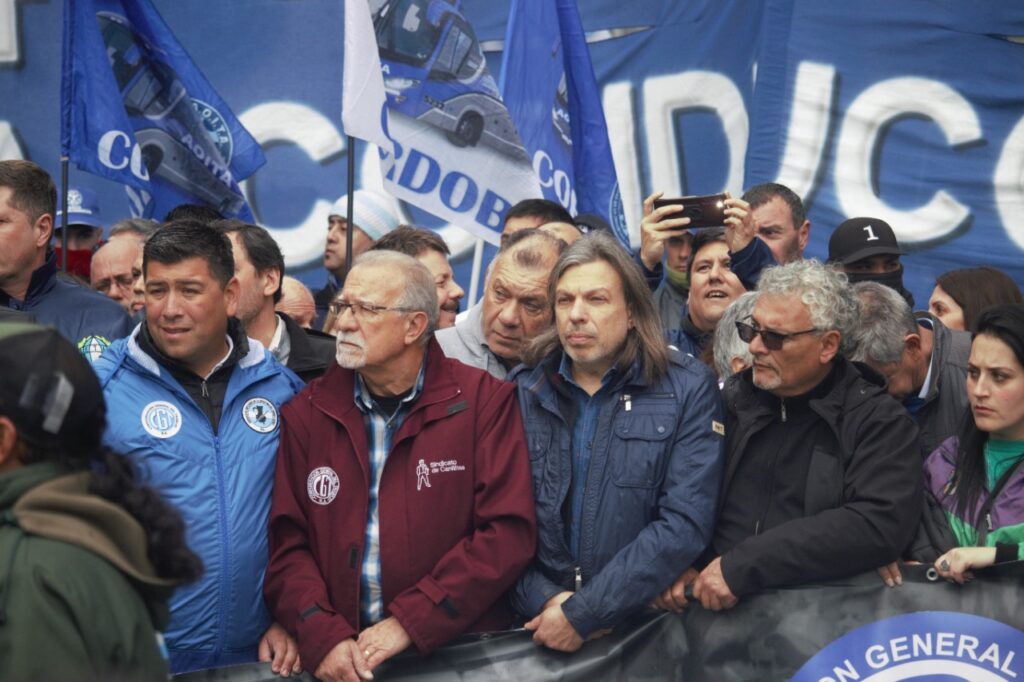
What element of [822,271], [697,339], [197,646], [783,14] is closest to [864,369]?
[822,271]

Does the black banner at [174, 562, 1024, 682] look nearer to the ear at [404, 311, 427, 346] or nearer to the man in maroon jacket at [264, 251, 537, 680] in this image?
the man in maroon jacket at [264, 251, 537, 680]

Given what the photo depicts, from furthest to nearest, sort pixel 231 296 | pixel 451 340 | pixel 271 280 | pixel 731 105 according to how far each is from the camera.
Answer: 1. pixel 731 105
2. pixel 271 280
3. pixel 451 340
4. pixel 231 296

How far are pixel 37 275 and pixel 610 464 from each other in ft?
8.16

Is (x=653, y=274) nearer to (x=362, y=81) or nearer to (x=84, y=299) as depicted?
(x=362, y=81)

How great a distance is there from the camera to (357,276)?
4.92 m

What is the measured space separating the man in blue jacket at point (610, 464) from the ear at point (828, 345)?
14.8 inches

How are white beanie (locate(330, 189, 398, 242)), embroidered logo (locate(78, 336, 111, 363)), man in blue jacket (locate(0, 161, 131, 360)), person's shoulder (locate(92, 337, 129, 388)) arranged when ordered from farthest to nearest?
white beanie (locate(330, 189, 398, 242)) → man in blue jacket (locate(0, 161, 131, 360)) → embroidered logo (locate(78, 336, 111, 363)) → person's shoulder (locate(92, 337, 129, 388))

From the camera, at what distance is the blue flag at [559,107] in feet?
24.6

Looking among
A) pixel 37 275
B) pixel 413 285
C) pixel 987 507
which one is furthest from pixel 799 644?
pixel 37 275

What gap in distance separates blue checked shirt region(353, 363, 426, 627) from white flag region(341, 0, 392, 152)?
1856 mm

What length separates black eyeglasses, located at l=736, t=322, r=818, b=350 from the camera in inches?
186

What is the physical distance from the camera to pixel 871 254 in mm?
6676

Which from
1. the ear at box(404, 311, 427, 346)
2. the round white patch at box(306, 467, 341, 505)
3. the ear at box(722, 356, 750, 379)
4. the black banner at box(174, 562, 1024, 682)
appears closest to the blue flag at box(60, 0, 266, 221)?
the ear at box(404, 311, 427, 346)

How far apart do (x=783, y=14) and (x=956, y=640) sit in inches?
226
